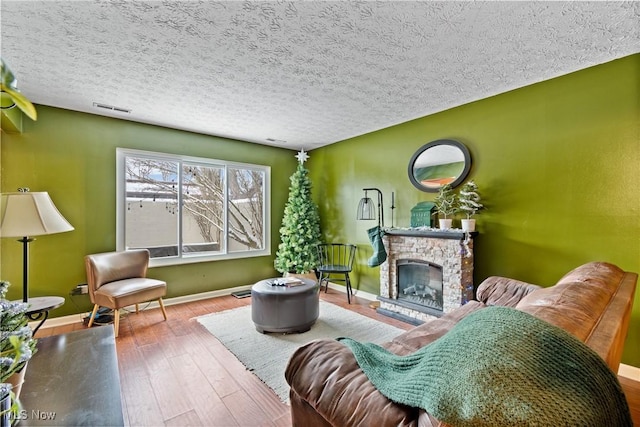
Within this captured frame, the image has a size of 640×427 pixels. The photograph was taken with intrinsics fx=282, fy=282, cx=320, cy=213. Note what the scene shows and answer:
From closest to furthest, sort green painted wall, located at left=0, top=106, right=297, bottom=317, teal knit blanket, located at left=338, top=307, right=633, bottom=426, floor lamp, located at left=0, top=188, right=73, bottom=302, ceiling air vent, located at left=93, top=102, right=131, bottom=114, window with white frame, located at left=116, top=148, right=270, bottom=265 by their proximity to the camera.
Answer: teal knit blanket, located at left=338, top=307, right=633, bottom=426 < floor lamp, located at left=0, top=188, right=73, bottom=302 < green painted wall, located at left=0, top=106, right=297, bottom=317 < ceiling air vent, located at left=93, top=102, right=131, bottom=114 < window with white frame, located at left=116, top=148, right=270, bottom=265

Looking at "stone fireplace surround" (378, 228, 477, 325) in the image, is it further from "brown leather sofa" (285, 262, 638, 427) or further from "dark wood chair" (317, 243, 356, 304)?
"brown leather sofa" (285, 262, 638, 427)

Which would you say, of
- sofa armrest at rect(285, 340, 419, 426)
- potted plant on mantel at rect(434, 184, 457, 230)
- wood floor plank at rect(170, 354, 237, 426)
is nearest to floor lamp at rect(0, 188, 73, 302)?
wood floor plank at rect(170, 354, 237, 426)

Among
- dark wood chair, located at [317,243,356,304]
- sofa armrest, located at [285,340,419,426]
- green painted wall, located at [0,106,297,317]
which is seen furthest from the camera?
dark wood chair, located at [317,243,356,304]

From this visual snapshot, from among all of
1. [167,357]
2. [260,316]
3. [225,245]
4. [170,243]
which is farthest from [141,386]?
[225,245]

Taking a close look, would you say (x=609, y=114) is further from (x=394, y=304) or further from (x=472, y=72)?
(x=394, y=304)

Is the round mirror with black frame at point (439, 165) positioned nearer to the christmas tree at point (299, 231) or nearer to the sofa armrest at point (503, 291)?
the sofa armrest at point (503, 291)

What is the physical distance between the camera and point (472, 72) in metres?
2.58

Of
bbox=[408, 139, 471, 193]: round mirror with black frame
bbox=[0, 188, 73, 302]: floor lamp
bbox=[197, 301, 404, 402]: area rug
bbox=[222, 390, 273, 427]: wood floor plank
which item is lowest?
bbox=[222, 390, 273, 427]: wood floor plank

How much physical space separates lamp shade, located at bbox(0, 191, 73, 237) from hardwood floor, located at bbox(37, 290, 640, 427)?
1315 mm

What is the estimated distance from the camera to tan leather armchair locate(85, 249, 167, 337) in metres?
3.04

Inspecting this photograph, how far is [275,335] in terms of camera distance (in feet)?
9.95

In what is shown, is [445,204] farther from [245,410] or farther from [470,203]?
[245,410]

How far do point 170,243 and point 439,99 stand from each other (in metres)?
4.13

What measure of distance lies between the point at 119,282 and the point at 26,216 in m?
1.17
